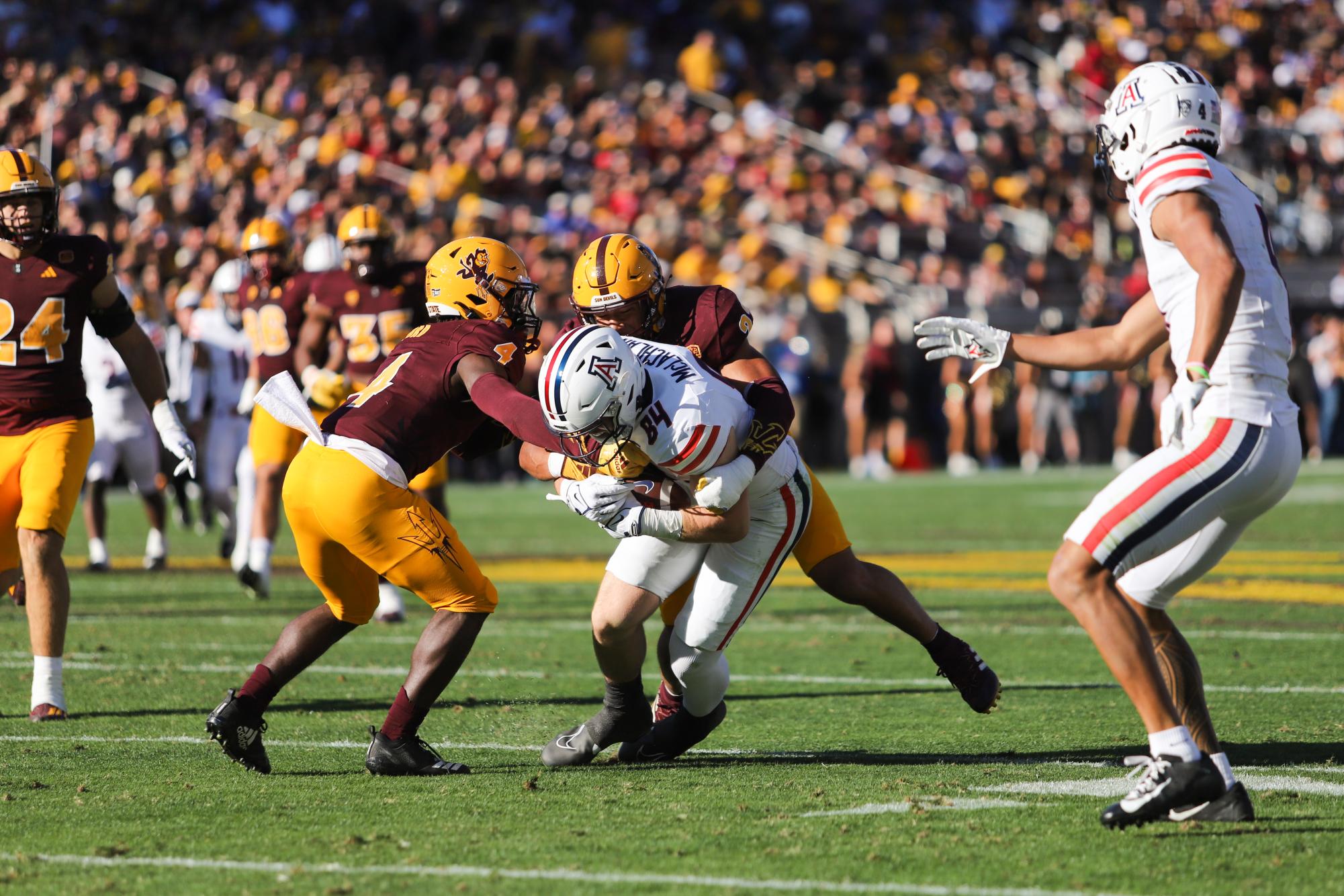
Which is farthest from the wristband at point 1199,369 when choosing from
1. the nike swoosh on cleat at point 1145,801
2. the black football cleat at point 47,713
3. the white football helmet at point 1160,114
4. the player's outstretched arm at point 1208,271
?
the black football cleat at point 47,713

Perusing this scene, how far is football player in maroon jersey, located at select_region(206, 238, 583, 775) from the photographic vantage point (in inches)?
185

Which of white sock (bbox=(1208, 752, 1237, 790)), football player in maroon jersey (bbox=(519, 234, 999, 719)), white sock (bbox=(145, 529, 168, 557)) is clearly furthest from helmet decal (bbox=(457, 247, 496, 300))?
white sock (bbox=(145, 529, 168, 557))

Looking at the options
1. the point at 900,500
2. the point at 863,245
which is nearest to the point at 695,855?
the point at 900,500

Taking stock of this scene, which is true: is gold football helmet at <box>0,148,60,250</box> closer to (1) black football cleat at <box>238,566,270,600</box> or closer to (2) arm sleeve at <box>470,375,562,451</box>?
(2) arm sleeve at <box>470,375,562,451</box>

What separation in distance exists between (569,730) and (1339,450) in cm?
2137

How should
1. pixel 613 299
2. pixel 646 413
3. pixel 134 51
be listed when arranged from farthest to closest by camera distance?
pixel 134 51 < pixel 613 299 < pixel 646 413

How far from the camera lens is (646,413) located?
4.28m

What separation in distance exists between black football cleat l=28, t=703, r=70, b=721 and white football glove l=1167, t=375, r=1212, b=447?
3.74 meters

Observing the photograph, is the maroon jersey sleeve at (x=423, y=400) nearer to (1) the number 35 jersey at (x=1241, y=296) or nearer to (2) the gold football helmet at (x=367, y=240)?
(1) the number 35 jersey at (x=1241, y=296)

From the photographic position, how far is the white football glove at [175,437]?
5852 millimetres

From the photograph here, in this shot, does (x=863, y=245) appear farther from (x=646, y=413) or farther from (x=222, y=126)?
(x=646, y=413)

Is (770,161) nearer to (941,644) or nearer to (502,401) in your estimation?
(941,644)

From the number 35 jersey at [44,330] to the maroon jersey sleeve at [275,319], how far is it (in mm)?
2674

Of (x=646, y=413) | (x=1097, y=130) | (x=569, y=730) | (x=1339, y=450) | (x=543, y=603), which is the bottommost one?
(x=1339, y=450)
